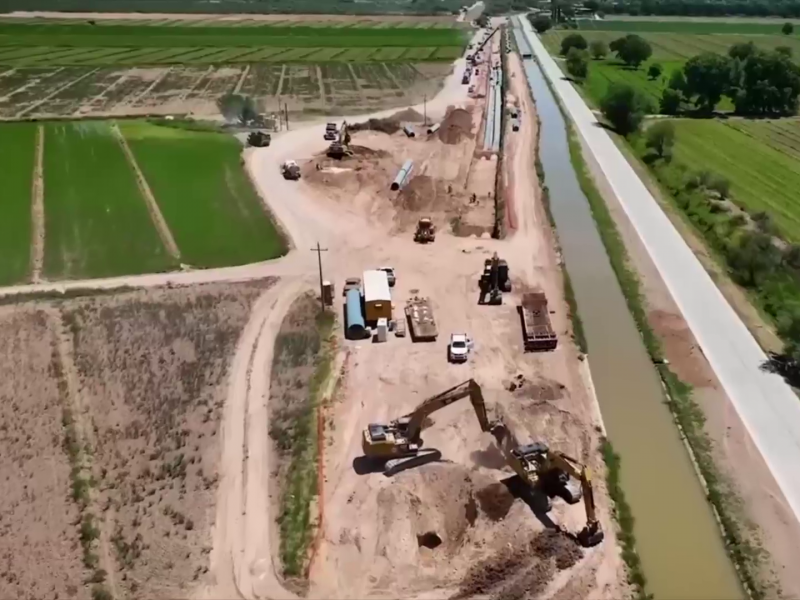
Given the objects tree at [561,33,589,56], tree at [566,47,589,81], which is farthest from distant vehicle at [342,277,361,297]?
tree at [561,33,589,56]

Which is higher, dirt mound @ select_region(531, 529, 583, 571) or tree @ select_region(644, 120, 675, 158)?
tree @ select_region(644, 120, 675, 158)

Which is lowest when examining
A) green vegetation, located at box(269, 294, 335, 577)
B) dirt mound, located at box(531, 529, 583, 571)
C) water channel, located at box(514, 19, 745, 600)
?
water channel, located at box(514, 19, 745, 600)

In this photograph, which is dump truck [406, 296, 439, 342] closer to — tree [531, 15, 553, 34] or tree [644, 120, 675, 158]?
tree [644, 120, 675, 158]

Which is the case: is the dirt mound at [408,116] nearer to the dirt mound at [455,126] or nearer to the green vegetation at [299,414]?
the dirt mound at [455,126]

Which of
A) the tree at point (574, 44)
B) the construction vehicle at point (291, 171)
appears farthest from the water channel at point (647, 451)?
the tree at point (574, 44)

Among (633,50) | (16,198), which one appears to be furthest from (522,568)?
(633,50)

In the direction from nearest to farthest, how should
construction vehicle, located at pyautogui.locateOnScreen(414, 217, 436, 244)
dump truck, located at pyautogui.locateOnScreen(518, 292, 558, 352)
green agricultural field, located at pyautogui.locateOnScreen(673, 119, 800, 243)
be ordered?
dump truck, located at pyautogui.locateOnScreen(518, 292, 558, 352)
construction vehicle, located at pyautogui.locateOnScreen(414, 217, 436, 244)
green agricultural field, located at pyautogui.locateOnScreen(673, 119, 800, 243)

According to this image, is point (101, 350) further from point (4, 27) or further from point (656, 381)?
point (4, 27)
